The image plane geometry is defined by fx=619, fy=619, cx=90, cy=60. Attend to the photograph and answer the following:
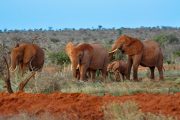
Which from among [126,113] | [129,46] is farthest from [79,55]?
[126,113]

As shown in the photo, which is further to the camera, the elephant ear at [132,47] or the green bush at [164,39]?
the green bush at [164,39]

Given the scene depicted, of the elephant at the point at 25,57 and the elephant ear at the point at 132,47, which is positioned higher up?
the elephant ear at the point at 132,47

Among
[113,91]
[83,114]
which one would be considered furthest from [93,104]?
[113,91]

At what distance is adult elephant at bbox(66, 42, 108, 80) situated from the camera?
23.5 meters

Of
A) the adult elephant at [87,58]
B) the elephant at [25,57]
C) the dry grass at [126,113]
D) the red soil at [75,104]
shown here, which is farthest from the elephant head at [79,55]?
the dry grass at [126,113]

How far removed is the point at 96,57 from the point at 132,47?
4.93 feet

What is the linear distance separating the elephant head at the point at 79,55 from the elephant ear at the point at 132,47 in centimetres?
141

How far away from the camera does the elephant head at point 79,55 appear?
2342cm

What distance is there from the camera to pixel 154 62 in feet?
83.3

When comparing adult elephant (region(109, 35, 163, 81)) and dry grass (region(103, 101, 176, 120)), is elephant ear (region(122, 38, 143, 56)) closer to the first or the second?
adult elephant (region(109, 35, 163, 81))

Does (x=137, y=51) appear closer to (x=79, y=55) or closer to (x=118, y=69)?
(x=118, y=69)

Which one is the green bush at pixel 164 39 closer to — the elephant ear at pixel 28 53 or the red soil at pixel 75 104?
the elephant ear at pixel 28 53

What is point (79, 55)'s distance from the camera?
77.5 feet

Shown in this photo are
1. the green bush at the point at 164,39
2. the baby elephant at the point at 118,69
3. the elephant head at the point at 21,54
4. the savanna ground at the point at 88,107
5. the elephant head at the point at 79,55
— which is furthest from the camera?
the green bush at the point at 164,39
